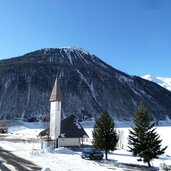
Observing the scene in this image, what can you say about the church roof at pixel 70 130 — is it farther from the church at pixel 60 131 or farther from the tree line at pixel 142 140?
the tree line at pixel 142 140

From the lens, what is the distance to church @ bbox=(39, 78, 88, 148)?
5309cm

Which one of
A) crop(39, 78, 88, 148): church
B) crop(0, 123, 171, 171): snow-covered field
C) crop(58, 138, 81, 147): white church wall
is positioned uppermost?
crop(39, 78, 88, 148): church

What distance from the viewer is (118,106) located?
18938 centimetres

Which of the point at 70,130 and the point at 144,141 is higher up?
the point at 70,130

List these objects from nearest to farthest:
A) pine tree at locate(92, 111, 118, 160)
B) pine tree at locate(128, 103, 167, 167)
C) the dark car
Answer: pine tree at locate(128, 103, 167, 167)
the dark car
pine tree at locate(92, 111, 118, 160)

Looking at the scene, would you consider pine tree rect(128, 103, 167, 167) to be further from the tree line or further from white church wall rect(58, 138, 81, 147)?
white church wall rect(58, 138, 81, 147)

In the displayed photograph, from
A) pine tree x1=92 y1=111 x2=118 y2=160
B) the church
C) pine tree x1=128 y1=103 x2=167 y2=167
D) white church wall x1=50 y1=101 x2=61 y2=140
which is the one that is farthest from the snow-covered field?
white church wall x1=50 y1=101 x2=61 y2=140

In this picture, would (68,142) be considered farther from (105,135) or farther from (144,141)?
(144,141)

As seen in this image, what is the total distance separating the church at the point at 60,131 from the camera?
53.1 m

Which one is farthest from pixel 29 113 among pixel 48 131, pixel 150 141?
pixel 150 141

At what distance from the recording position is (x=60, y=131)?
2121 inches

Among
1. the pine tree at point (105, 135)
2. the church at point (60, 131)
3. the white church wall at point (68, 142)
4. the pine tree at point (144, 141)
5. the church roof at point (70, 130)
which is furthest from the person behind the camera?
the church roof at point (70, 130)

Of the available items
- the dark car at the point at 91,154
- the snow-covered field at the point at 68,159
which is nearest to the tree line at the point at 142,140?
the snow-covered field at the point at 68,159

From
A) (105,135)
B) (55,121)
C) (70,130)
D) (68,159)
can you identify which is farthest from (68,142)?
(68,159)
